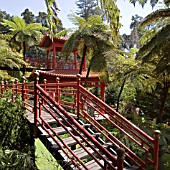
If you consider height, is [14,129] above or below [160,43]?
below

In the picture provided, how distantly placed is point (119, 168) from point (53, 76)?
12.1 meters

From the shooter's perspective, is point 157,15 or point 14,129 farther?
point 157,15

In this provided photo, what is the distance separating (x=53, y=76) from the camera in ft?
46.8

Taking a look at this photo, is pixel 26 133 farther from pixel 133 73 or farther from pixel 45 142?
pixel 133 73

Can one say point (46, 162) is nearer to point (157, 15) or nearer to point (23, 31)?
point (157, 15)

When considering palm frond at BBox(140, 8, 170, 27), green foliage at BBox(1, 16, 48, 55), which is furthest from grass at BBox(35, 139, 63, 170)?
green foliage at BBox(1, 16, 48, 55)

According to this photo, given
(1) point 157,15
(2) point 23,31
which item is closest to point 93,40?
(1) point 157,15

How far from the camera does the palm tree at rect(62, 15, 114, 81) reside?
36.9 feet

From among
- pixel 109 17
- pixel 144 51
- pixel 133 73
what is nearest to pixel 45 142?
pixel 109 17

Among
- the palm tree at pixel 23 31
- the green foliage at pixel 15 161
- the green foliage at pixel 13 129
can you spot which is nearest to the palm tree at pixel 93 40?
the palm tree at pixel 23 31

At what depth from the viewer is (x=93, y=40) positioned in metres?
11.4

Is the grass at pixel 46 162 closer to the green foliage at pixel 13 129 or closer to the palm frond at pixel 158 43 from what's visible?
the green foliage at pixel 13 129

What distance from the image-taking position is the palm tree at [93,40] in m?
11.3

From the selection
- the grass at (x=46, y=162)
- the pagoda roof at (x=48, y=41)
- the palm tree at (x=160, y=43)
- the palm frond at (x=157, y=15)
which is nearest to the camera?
the grass at (x=46, y=162)
